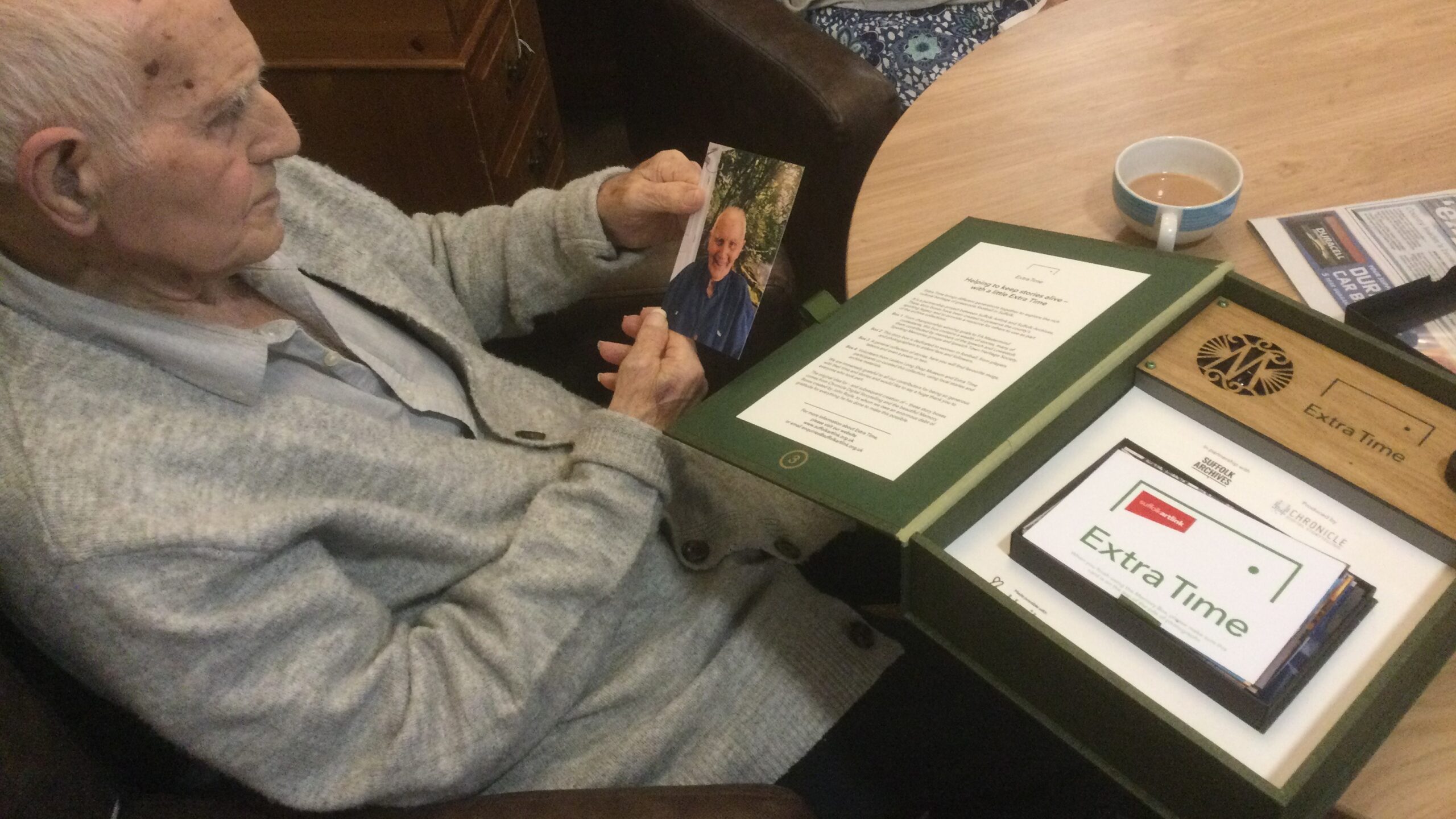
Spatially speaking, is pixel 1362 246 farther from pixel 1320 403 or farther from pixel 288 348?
pixel 288 348

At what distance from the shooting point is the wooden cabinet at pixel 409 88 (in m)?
1.45

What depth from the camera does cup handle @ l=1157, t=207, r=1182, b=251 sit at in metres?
0.86

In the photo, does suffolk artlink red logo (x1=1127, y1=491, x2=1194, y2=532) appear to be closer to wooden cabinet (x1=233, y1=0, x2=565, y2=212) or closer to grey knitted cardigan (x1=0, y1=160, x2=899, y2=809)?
grey knitted cardigan (x1=0, y1=160, x2=899, y2=809)

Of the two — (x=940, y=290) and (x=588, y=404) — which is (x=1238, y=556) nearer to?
(x=940, y=290)

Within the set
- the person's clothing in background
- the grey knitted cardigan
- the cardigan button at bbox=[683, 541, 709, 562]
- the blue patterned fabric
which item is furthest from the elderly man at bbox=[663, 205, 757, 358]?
the blue patterned fabric

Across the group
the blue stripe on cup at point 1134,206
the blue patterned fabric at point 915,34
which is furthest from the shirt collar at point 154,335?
the blue patterned fabric at point 915,34

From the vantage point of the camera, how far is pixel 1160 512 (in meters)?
0.64

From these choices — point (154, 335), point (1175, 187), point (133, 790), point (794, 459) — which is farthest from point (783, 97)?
point (133, 790)

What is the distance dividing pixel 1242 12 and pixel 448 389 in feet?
3.68

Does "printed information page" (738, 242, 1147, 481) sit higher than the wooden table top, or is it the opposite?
the wooden table top

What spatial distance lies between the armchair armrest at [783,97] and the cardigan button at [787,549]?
0.77 meters

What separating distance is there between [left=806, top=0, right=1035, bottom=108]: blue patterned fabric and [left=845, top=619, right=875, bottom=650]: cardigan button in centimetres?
112

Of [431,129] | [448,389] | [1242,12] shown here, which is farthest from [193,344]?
[1242,12]

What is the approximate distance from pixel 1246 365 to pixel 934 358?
0.78ft
